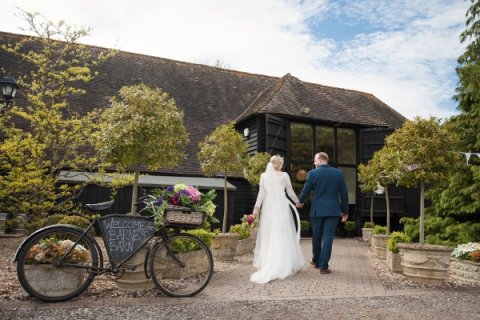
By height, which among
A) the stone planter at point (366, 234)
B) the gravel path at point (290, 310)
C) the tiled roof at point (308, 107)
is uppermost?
the tiled roof at point (308, 107)

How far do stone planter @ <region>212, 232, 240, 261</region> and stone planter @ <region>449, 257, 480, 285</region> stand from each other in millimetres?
4407

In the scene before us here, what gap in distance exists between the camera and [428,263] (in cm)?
646

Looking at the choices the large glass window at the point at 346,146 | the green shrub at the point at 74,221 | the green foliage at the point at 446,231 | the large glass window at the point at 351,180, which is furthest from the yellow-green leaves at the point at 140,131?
the large glass window at the point at 351,180

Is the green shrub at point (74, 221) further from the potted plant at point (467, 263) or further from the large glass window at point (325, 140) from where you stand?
the large glass window at point (325, 140)

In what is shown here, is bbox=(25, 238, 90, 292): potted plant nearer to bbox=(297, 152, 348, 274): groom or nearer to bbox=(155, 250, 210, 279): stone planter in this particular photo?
bbox=(155, 250, 210, 279): stone planter

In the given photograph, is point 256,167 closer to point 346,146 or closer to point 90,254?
point 346,146

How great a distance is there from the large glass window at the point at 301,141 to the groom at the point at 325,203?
921 centimetres

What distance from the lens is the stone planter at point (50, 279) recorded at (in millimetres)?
4820

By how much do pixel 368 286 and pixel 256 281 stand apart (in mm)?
1744

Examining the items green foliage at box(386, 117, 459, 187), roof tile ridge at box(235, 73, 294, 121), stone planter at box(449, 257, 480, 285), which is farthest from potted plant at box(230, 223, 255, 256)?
roof tile ridge at box(235, 73, 294, 121)

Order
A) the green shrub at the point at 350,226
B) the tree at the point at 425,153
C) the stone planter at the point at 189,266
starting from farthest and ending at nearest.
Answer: the green shrub at the point at 350,226
the tree at the point at 425,153
the stone planter at the point at 189,266

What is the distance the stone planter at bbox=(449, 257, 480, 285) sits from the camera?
7.14m

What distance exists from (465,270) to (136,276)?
587 centimetres

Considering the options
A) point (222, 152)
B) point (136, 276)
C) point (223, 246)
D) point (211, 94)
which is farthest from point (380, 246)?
point (211, 94)
